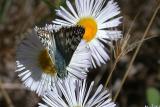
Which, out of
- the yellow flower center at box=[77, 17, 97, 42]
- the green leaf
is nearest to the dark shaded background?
the green leaf

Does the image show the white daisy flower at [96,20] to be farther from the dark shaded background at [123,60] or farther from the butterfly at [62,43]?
the dark shaded background at [123,60]

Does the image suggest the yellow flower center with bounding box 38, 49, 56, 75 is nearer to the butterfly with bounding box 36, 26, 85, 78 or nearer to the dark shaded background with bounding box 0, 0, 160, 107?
the butterfly with bounding box 36, 26, 85, 78

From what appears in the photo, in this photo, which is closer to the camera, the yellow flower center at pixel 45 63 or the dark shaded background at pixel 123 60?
the yellow flower center at pixel 45 63

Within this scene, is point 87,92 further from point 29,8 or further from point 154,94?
point 29,8

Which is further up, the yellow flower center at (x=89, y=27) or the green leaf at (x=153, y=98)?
the yellow flower center at (x=89, y=27)

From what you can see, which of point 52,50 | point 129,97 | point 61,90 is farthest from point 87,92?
point 129,97

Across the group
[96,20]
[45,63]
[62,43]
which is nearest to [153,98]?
[96,20]

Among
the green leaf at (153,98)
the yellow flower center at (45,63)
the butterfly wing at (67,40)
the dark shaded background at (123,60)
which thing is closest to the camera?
the butterfly wing at (67,40)

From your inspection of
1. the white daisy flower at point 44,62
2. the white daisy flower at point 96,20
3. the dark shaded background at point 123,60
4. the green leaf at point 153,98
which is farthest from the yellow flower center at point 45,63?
A: the dark shaded background at point 123,60
